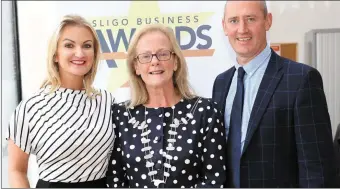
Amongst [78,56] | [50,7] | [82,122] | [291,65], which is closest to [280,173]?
[291,65]

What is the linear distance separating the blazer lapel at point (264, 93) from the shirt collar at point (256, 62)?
0.14ft

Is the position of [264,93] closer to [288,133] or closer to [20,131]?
[288,133]

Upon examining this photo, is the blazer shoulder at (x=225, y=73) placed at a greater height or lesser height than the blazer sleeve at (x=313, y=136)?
greater

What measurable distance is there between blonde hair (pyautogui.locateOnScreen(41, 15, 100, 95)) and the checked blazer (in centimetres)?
74

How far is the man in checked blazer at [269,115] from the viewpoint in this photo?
4.59 feet

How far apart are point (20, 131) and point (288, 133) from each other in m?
1.14

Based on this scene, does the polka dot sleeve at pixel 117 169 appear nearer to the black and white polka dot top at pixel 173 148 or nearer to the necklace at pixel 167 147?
the black and white polka dot top at pixel 173 148

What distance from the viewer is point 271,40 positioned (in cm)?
155

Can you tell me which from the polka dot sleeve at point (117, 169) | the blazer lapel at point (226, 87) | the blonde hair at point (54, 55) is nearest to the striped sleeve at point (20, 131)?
the blonde hair at point (54, 55)

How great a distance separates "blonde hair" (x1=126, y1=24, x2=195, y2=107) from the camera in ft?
4.90

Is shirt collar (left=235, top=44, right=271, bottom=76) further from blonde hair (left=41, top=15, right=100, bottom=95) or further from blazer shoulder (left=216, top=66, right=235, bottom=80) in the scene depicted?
blonde hair (left=41, top=15, right=100, bottom=95)

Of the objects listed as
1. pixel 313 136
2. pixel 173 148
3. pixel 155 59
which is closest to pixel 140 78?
pixel 155 59

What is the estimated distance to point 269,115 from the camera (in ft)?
4.66

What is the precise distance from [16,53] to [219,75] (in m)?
1.01
